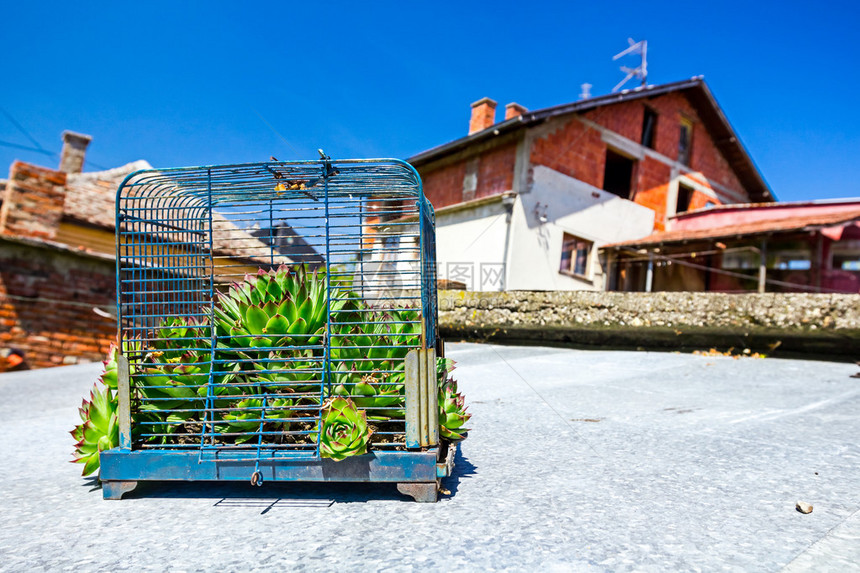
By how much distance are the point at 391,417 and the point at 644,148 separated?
16.0 m

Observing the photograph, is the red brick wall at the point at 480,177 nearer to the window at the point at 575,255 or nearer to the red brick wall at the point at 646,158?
the red brick wall at the point at 646,158

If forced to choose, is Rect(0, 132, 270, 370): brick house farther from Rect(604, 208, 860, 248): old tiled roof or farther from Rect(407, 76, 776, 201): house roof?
Rect(604, 208, 860, 248): old tiled roof

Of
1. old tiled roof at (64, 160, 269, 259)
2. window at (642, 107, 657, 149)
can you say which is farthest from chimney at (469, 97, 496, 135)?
old tiled roof at (64, 160, 269, 259)

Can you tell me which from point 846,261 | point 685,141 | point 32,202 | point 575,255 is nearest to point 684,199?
point 685,141

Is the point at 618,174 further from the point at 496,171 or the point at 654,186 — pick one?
the point at 496,171

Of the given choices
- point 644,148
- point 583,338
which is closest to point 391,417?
point 583,338

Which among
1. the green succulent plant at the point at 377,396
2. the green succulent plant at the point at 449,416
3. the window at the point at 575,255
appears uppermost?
the window at the point at 575,255

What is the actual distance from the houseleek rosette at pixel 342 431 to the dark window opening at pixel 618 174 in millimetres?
15277

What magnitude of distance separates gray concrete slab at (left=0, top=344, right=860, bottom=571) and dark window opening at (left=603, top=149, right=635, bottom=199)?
13528 mm

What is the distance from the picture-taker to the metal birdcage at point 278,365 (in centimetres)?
232

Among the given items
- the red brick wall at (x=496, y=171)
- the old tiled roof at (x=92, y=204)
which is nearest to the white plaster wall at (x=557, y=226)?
the red brick wall at (x=496, y=171)

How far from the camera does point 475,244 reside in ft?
47.3

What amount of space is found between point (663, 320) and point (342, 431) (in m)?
5.96

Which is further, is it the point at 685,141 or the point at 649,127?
the point at 685,141
